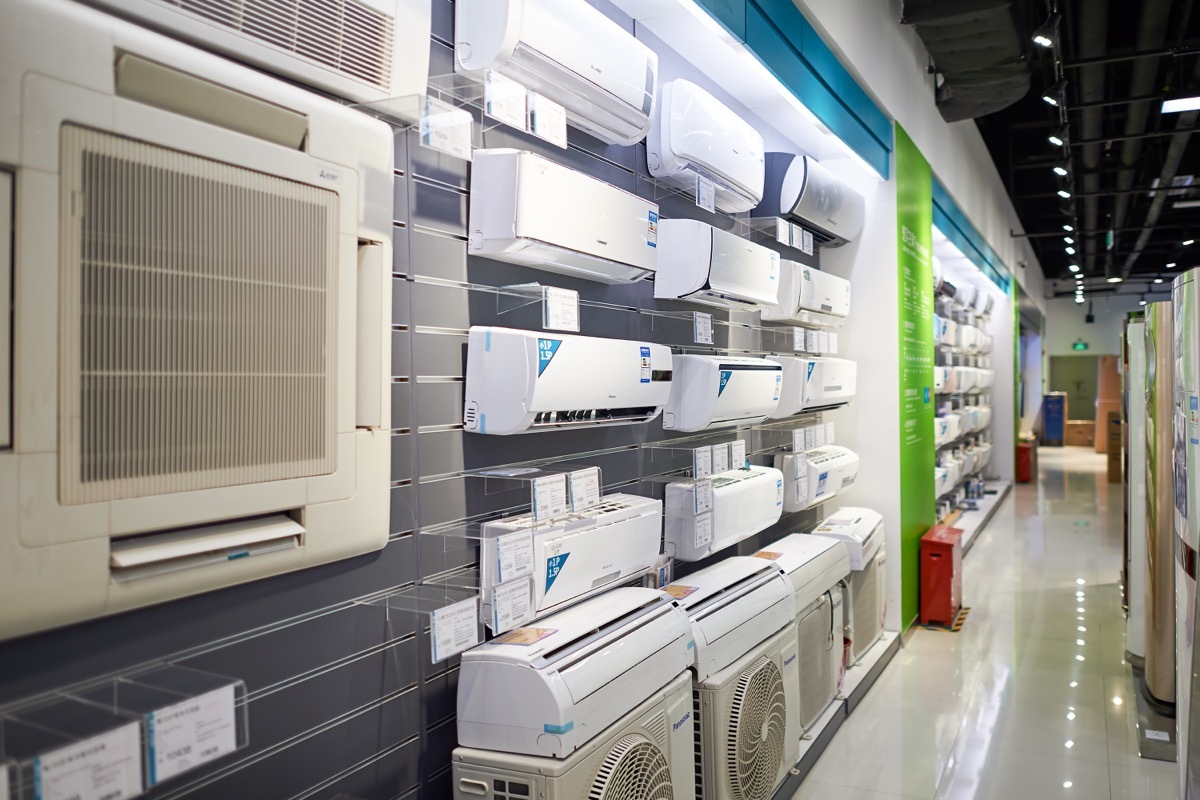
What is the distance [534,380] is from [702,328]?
1418 millimetres

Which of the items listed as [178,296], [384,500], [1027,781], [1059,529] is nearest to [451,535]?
[384,500]

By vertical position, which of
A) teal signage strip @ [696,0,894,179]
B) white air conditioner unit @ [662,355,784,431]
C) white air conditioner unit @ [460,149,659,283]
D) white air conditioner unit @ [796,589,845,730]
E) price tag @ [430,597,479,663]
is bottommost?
white air conditioner unit @ [796,589,845,730]

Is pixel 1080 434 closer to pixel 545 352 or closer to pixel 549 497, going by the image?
pixel 549 497

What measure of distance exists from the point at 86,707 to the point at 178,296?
629 mm

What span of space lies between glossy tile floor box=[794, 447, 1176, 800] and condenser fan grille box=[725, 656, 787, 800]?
1.45 feet

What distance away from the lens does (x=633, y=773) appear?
2193 mm

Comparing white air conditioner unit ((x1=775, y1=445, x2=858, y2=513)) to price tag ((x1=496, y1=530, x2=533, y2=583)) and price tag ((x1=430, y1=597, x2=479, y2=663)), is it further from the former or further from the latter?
price tag ((x1=430, y1=597, x2=479, y2=663))

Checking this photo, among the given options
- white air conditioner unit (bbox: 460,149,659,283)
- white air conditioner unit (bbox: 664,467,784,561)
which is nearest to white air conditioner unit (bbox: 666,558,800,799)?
white air conditioner unit (bbox: 664,467,784,561)

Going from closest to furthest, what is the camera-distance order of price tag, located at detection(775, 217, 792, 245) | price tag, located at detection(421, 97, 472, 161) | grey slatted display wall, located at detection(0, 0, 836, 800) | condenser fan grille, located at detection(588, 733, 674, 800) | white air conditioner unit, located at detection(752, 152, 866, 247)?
1. grey slatted display wall, located at detection(0, 0, 836, 800)
2. price tag, located at detection(421, 97, 472, 161)
3. condenser fan grille, located at detection(588, 733, 674, 800)
4. price tag, located at detection(775, 217, 792, 245)
5. white air conditioner unit, located at detection(752, 152, 866, 247)

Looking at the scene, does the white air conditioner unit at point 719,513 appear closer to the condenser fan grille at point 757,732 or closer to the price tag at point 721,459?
the price tag at point 721,459

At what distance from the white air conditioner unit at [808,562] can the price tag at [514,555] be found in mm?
1679

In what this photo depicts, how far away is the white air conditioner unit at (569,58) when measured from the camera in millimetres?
2094

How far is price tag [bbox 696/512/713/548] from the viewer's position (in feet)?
10.5

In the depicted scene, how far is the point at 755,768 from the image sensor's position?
289 cm
